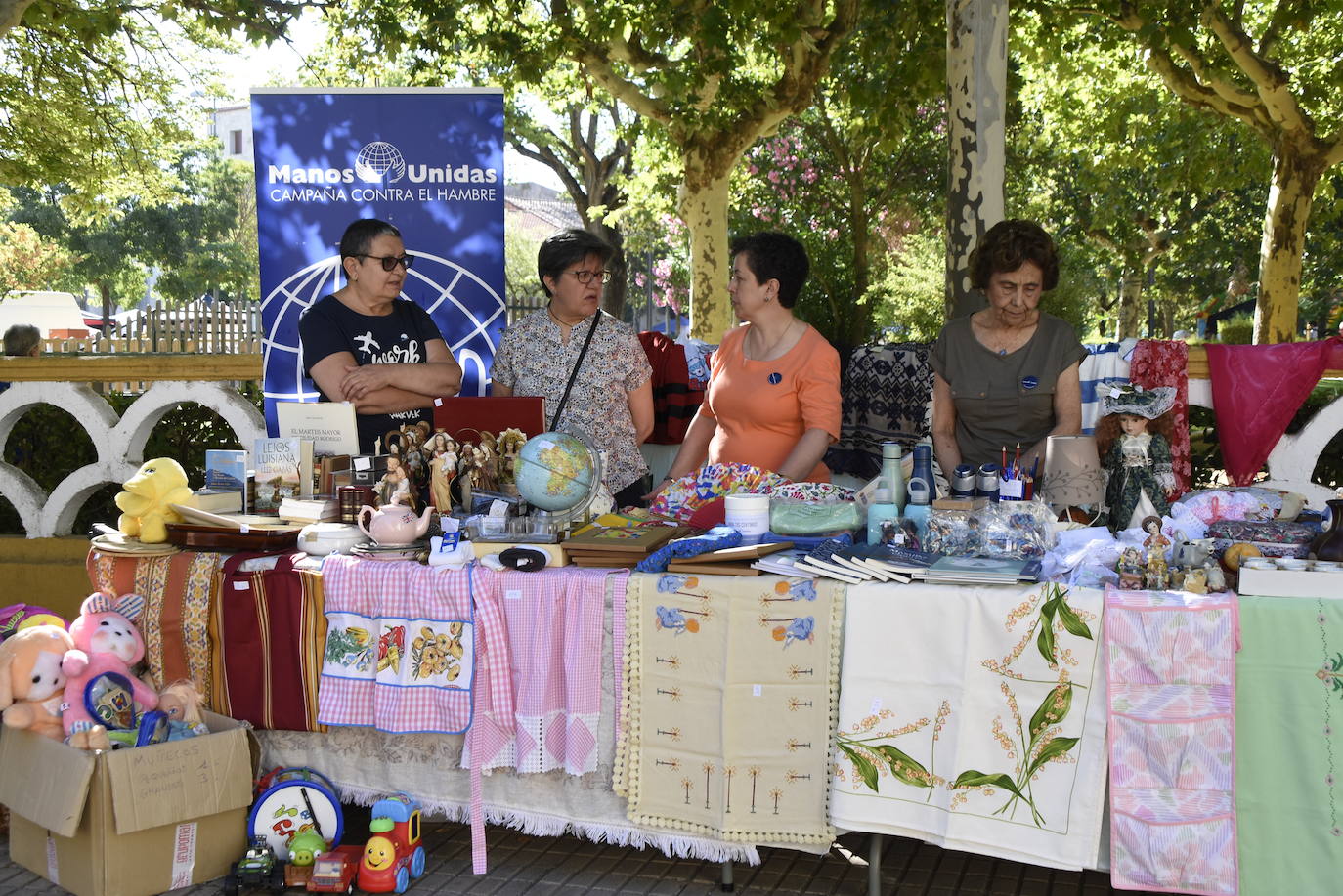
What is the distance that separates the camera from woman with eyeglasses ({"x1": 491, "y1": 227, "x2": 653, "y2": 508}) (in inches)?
174

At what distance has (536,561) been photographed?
3.32 metres

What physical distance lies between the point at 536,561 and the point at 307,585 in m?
0.75

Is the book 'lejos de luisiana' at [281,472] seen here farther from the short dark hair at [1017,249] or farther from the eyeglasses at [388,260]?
the short dark hair at [1017,249]

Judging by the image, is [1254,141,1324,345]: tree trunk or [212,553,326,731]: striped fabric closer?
[212,553,326,731]: striped fabric

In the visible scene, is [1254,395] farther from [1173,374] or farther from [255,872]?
[255,872]

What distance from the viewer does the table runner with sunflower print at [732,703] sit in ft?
10.2

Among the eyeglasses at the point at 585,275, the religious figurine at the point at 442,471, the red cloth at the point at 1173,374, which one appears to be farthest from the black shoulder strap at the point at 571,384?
the red cloth at the point at 1173,374

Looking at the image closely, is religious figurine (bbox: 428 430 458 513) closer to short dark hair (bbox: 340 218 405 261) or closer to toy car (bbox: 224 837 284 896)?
short dark hair (bbox: 340 218 405 261)

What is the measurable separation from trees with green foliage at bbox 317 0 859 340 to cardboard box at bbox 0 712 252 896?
590cm

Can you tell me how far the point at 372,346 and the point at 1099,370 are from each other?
2.80 metres

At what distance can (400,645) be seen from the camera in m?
3.43

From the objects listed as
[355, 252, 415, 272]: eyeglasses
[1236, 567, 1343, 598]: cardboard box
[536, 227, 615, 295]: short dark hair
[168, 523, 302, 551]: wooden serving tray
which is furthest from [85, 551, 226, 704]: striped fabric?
[1236, 567, 1343, 598]: cardboard box

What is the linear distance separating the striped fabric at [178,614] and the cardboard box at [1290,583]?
2926mm

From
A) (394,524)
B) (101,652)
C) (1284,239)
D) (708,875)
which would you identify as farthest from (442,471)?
(1284,239)
